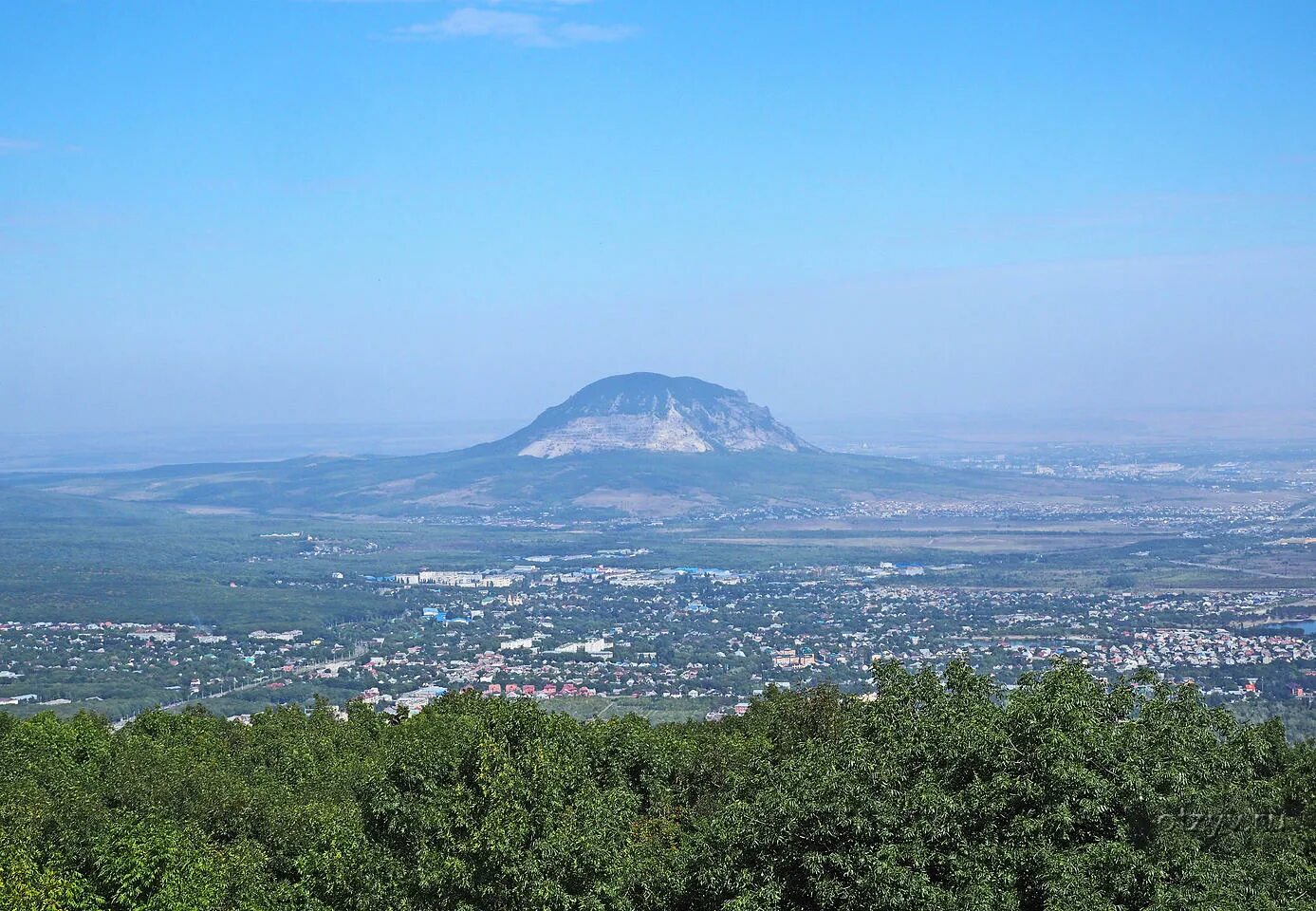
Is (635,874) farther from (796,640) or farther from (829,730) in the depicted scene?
(796,640)

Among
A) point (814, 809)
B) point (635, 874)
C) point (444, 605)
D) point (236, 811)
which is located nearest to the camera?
point (814, 809)

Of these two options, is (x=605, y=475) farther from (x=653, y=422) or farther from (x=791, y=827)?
(x=791, y=827)

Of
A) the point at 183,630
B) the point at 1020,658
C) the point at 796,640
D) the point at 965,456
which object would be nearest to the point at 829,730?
the point at 1020,658

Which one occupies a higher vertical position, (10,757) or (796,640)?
(10,757)

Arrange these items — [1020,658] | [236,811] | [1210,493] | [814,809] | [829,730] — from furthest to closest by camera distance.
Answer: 1. [1210,493]
2. [1020,658]
3. [829,730]
4. [236,811]
5. [814,809]

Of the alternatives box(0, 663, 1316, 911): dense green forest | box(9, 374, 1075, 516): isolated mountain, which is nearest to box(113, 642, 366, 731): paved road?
box(0, 663, 1316, 911): dense green forest

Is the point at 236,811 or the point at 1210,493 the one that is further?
the point at 1210,493

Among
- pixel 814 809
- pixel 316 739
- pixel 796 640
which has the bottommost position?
pixel 796 640

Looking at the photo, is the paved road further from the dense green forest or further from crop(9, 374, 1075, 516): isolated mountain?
crop(9, 374, 1075, 516): isolated mountain
